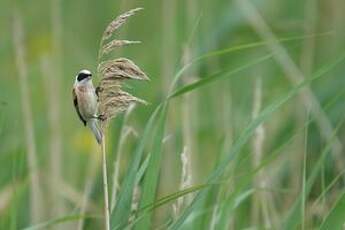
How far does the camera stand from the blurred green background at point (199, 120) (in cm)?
282

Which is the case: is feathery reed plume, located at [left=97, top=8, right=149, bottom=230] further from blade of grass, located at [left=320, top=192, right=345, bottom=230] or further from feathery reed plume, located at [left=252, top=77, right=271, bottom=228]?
feathery reed plume, located at [left=252, top=77, right=271, bottom=228]

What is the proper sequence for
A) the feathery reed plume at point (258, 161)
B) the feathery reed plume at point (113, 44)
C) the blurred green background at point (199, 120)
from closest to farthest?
the feathery reed plume at point (113, 44)
the feathery reed plume at point (258, 161)
the blurred green background at point (199, 120)

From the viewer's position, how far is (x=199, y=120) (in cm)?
403

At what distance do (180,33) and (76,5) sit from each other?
1478 mm

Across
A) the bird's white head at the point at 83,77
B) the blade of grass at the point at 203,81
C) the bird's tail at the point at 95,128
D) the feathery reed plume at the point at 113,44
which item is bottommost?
the bird's tail at the point at 95,128

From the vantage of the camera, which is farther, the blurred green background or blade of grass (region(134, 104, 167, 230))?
the blurred green background

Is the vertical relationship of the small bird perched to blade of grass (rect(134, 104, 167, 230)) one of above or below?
above

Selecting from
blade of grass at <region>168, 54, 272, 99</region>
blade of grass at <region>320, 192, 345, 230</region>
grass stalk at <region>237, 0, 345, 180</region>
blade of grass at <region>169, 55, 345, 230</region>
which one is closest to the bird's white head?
blade of grass at <region>168, 54, 272, 99</region>

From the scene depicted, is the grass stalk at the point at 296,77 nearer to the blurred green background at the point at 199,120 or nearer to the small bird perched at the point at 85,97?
the blurred green background at the point at 199,120

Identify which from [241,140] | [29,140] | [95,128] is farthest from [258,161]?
[95,128]

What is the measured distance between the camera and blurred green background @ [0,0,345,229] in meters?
2.82

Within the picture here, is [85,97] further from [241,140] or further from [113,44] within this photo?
[241,140]

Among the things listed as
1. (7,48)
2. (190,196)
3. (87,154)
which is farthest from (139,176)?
(7,48)

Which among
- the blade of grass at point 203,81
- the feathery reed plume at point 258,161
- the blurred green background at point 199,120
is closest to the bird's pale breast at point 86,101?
the blade of grass at point 203,81
